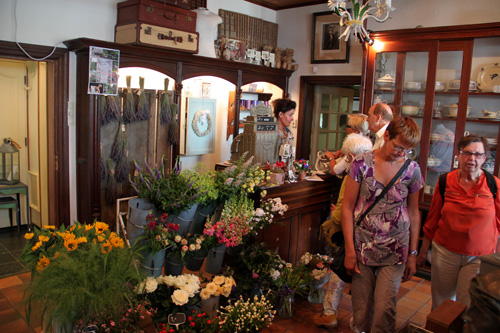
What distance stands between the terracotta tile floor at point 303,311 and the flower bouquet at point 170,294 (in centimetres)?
68

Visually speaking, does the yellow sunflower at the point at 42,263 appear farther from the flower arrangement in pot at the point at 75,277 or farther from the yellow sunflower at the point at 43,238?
the yellow sunflower at the point at 43,238

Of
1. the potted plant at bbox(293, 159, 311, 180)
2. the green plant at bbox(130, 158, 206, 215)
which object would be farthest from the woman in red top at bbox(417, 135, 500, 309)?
the green plant at bbox(130, 158, 206, 215)

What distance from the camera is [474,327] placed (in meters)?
1.05

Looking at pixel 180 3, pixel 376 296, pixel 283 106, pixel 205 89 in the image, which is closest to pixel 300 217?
pixel 283 106

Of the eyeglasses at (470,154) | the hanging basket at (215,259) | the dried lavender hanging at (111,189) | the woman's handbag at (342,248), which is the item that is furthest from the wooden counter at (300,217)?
the dried lavender hanging at (111,189)

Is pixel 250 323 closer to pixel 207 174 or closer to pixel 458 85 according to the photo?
pixel 207 174

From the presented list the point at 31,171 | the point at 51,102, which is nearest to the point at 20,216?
the point at 31,171

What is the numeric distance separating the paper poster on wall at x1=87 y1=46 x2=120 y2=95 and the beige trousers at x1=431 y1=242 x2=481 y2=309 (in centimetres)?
349

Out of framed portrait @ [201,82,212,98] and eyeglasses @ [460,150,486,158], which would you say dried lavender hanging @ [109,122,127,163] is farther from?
eyeglasses @ [460,150,486,158]

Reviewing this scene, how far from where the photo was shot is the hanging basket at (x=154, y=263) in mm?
3004

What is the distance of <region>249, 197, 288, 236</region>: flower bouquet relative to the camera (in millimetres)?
3318

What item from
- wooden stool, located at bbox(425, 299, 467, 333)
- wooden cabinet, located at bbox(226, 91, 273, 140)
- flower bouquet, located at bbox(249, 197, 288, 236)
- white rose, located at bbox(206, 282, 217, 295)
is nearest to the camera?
wooden stool, located at bbox(425, 299, 467, 333)

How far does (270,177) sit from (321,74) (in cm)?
343

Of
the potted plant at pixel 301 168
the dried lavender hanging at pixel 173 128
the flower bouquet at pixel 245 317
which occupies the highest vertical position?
the dried lavender hanging at pixel 173 128
